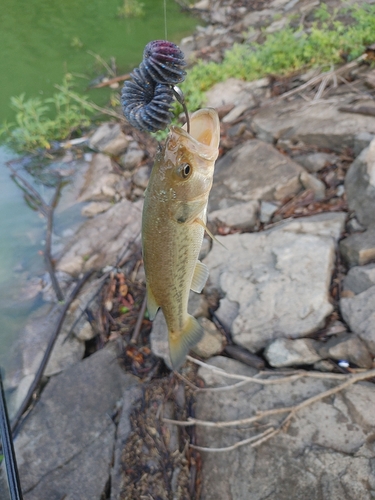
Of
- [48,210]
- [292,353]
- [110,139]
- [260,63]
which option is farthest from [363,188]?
[110,139]

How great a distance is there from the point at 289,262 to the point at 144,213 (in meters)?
2.19

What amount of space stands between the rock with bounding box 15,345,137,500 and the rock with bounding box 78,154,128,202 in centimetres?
328

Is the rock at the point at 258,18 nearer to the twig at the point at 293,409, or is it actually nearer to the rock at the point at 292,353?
the rock at the point at 292,353

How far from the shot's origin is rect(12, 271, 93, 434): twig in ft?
12.4

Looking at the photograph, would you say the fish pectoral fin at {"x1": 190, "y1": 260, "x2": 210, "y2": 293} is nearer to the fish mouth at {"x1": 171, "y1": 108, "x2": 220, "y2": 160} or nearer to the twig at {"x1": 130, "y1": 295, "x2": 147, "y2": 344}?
the fish mouth at {"x1": 171, "y1": 108, "x2": 220, "y2": 160}

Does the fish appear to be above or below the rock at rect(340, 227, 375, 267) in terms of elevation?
above

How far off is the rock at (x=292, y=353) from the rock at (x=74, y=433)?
50.1 inches

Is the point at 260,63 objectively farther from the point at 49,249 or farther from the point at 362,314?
the point at 362,314

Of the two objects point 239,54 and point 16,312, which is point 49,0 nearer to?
point 239,54

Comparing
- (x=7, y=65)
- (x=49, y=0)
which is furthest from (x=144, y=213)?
(x=49, y=0)

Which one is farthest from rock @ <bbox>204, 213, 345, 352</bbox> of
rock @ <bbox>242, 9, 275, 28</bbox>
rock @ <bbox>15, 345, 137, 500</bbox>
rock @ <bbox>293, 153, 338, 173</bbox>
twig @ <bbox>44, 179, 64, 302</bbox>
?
rock @ <bbox>242, 9, 275, 28</bbox>

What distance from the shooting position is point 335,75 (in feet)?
19.2

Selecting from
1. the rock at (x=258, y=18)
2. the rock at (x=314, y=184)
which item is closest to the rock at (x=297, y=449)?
the rock at (x=314, y=184)

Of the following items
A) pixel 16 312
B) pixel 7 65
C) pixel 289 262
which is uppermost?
pixel 7 65
